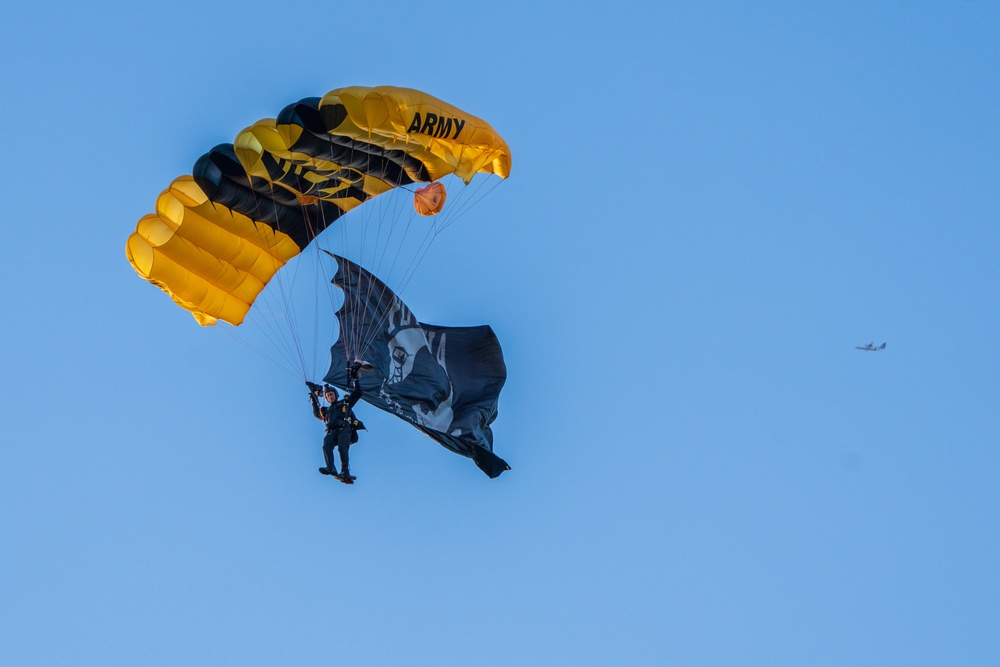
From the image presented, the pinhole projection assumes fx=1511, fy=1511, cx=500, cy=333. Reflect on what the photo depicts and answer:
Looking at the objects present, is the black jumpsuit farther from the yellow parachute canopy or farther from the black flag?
the yellow parachute canopy

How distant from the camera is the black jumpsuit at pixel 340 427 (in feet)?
71.6

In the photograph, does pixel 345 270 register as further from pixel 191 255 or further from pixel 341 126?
pixel 341 126

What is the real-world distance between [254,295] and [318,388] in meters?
3.14

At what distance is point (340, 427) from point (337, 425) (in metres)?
0.06

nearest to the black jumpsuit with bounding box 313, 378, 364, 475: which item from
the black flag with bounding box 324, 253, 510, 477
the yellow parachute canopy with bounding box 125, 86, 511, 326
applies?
the black flag with bounding box 324, 253, 510, 477

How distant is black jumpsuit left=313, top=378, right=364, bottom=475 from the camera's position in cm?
2183

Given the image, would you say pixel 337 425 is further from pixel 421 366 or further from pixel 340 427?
pixel 421 366

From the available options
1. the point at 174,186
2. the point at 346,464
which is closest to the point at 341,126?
the point at 174,186

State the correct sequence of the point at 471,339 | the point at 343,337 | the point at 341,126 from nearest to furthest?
the point at 341,126 < the point at 343,337 < the point at 471,339

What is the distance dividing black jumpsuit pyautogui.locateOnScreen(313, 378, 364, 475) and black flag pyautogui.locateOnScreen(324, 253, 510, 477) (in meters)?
1.11

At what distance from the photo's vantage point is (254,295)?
24609 millimetres

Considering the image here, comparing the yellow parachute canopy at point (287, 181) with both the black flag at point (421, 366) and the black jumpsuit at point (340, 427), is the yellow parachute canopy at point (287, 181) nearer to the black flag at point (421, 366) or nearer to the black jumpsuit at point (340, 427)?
the black flag at point (421, 366)

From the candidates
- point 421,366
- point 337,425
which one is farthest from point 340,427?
point 421,366

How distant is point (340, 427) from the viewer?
21.9 metres
